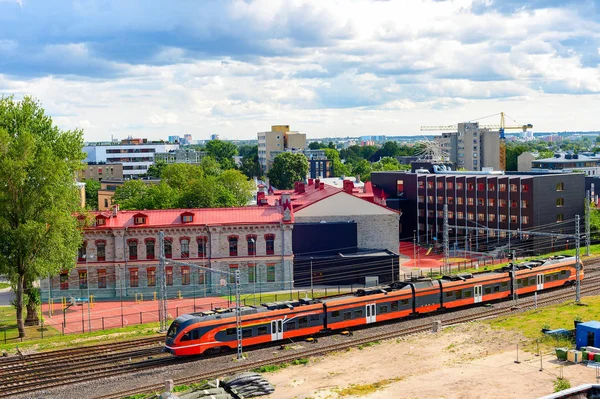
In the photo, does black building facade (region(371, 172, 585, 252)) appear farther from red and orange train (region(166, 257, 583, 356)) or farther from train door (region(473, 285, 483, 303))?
train door (region(473, 285, 483, 303))

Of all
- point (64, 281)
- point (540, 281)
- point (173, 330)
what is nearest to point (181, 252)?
point (64, 281)

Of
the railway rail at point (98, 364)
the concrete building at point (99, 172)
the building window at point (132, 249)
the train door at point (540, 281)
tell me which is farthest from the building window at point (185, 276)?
the concrete building at point (99, 172)

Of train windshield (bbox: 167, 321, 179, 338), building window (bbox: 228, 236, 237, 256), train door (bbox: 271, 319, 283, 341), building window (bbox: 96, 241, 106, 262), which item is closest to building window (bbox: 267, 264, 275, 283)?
building window (bbox: 228, 236, 237, 256)

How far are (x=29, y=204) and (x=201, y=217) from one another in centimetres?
2148

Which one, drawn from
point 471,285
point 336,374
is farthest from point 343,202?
point 336,374

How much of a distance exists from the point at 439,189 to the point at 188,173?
43.4 metres

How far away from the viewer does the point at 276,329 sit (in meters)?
48.4

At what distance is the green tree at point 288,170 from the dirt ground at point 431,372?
121 m

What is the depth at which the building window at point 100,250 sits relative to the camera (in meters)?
71.0

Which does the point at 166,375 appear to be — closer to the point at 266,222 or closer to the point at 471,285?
the point at 471,285

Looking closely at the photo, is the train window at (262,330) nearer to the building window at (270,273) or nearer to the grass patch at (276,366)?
the grass patch at (276,366)

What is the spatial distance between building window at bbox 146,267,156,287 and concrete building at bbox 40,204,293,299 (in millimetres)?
103

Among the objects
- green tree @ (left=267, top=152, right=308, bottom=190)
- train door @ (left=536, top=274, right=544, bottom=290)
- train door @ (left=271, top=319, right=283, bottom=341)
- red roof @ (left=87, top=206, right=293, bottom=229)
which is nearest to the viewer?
train door @ (left=271, top=319, right=283, bottom=341)

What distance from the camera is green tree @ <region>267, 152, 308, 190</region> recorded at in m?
169
